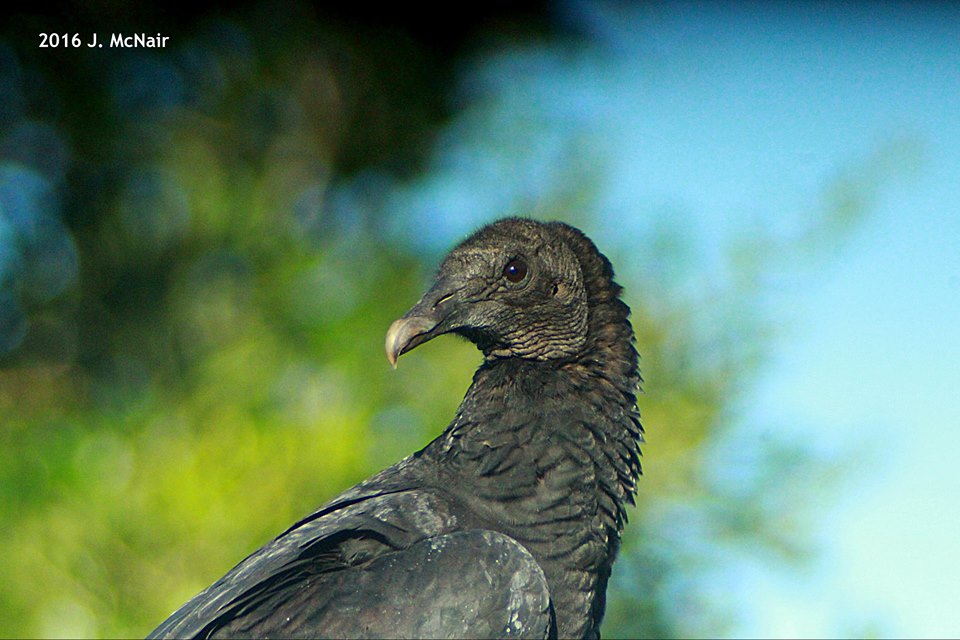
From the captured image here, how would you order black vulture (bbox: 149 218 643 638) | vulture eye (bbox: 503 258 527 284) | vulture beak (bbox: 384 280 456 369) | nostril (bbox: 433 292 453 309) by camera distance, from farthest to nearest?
vulture eye (bbox: 503 258 527 284), nostril (bbox: 433 292 453 309), vulture beak (bbox: 384 280 456 369), black vulture (bbox: 149 218 643 638)

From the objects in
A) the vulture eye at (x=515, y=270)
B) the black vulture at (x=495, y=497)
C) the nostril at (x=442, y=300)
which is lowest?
the black vulture at (x=495, y=497)

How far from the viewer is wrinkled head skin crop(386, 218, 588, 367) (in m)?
2.48

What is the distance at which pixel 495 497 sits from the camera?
7.65 feet

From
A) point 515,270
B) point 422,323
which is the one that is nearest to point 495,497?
point 422,323

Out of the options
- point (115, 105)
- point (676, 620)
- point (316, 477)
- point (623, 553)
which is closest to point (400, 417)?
point (316, 477)

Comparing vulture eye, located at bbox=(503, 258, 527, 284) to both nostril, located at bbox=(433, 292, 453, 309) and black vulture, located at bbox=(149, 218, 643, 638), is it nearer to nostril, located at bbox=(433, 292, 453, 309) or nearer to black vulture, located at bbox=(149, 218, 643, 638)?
black vulture, located at bbox=(149, 218, 643, 638)

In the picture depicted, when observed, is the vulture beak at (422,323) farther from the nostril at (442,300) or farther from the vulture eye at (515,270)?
the vulture eye at (515,270)

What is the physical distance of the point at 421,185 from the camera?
7.38 metres

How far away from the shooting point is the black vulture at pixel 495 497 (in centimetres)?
202

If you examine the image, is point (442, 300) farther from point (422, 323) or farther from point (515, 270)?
point (515, 270)

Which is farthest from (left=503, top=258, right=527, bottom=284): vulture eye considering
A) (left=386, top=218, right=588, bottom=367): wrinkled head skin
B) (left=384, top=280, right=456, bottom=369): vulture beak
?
(left=384, top=280, right=456, bottom=369): vulture beak

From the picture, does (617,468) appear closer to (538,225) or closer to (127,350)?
(538,225)

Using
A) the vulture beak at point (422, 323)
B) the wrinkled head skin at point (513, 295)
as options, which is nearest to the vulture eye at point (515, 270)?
the wrinkled head skin at point (513, 295)

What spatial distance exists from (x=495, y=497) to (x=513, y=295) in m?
0.57
